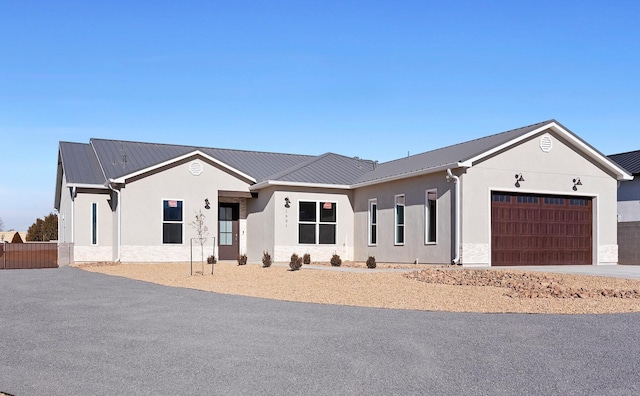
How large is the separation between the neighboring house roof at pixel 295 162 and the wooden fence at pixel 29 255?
279 cm

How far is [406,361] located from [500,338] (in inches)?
72.8

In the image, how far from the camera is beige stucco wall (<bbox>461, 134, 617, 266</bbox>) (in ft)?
63.2

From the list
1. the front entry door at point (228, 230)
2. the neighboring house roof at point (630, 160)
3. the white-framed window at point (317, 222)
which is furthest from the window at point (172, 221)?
the neighboring house roof at point (630, 160)

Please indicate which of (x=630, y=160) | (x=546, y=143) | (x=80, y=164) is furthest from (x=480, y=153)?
(x=80, y=164)

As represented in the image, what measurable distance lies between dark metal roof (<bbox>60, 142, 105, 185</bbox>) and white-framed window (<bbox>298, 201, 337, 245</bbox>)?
26.9ft

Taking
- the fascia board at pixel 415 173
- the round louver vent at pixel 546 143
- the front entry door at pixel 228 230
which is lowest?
the front entry door at pixel 228 230

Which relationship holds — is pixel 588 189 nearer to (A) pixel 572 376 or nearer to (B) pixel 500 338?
(B) pixel 500 338

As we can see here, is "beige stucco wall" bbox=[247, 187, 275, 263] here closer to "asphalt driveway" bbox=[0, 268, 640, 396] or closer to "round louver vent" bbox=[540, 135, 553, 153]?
"round louver vent" bbox=[540, 135, 553, 153]

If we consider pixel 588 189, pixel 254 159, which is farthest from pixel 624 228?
pixel 254 159

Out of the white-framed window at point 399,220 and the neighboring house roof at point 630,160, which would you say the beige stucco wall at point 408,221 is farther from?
the neighboring house roof at point 630,160

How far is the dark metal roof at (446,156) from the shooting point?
65.9ft

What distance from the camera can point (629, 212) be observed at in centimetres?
2648

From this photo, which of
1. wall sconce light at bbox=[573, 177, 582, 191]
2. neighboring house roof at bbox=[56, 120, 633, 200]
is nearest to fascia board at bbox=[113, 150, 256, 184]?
neighboring house roof at bbox=[56, 120, 633, 200]

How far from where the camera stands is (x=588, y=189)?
21.6m
